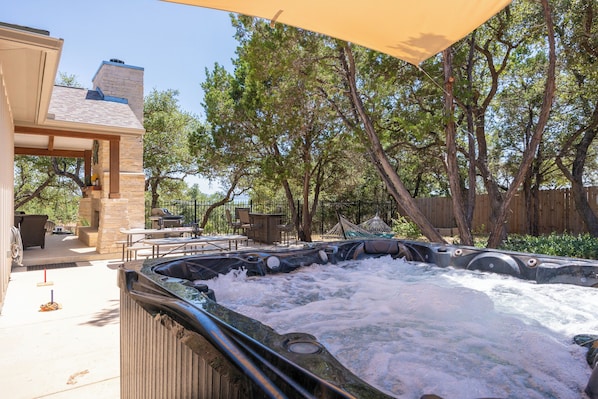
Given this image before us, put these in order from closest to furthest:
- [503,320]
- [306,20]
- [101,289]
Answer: [503,320], [306,20], [101,289]

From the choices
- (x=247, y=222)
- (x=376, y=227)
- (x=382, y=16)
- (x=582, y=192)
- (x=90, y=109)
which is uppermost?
(x=90, y=109)

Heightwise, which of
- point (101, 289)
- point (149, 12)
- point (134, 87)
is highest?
point (149, 12)

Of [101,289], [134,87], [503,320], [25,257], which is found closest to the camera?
[503,320]

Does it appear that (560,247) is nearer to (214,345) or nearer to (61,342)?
(214,345)

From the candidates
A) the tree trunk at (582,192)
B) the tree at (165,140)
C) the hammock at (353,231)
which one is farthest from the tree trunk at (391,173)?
the tree at (165,140)

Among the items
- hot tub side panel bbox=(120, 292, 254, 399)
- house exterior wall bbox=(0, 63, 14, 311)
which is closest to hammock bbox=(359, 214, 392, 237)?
house exterior wall bbox=(0, 63, 14, 311)

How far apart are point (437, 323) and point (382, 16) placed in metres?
2.36

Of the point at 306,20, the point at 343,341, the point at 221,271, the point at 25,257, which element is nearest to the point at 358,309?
the point at 343,341

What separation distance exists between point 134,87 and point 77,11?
341cm

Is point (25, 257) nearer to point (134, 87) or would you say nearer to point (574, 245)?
point (134, 87)

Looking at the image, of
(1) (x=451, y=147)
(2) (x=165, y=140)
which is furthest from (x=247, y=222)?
(1) (x=451, y=147)

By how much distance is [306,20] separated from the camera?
2973mm

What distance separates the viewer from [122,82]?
9.45 meters

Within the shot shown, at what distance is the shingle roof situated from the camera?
7.22m
